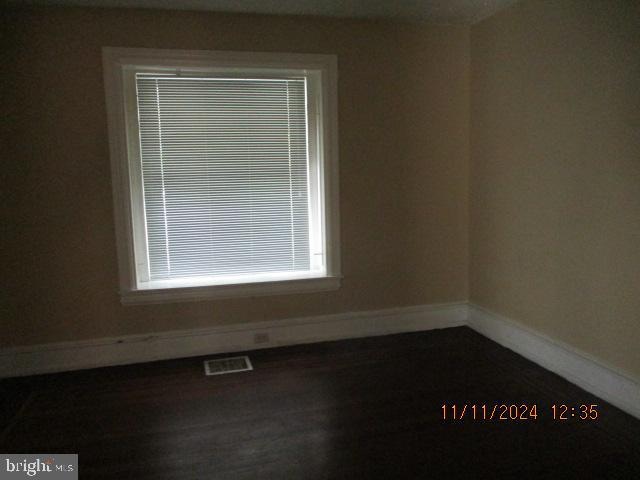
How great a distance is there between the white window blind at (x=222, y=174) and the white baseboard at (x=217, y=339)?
0.45 meters

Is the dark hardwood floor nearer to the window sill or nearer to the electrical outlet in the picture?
the electrical outlet

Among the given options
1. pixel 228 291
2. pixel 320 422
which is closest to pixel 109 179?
pixel 228 291

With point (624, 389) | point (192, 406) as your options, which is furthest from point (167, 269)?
point (624, 389)

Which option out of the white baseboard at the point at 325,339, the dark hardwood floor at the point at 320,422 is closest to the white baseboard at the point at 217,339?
the white baseboard at the point at 325,339

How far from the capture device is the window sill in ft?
11.2

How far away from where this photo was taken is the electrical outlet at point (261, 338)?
3648 millimetres

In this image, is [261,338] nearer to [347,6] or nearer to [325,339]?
[325,339]

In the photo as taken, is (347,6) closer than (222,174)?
Yes

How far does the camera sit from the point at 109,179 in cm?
329

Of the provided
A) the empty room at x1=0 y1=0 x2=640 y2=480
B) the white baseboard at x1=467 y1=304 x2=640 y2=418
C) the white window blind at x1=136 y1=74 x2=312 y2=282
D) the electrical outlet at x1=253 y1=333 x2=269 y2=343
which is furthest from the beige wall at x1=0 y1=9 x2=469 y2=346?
the white baseboard at x1=467 y1=304 x2=640 y2=418

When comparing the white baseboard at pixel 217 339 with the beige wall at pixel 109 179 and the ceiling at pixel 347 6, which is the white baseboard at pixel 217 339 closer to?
the beige wall at pixel 109 179

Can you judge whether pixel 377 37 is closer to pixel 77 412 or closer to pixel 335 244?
pixel 335 244

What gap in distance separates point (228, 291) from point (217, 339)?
376 mm

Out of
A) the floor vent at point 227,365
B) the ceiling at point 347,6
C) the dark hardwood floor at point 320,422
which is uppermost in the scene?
the ceiling at point 347,6
